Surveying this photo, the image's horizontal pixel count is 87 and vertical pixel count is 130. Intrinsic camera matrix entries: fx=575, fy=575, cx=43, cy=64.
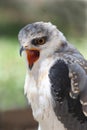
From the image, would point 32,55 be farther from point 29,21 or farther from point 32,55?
point 29,21

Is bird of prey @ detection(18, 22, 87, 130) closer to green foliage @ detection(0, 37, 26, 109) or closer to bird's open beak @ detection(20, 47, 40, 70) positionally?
bird's open beak @ detection(20, 47, 40, 70)

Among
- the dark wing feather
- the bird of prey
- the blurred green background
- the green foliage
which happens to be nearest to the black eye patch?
the bird of prey

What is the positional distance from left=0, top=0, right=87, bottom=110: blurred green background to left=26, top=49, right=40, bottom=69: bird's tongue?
3.84 m

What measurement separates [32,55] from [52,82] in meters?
0.15

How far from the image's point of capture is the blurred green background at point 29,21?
6.85 metres

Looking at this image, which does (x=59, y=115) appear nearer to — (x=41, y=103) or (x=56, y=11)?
(x=41, y=103)

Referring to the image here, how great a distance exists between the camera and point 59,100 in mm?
2400

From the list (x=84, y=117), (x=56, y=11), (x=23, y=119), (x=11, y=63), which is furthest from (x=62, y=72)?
(x=56, y=11)


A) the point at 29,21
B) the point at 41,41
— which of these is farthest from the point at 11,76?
the point at 41,41

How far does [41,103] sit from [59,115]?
91mm

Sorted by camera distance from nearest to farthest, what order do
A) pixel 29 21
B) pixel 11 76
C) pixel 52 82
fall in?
1. pixel 52 82
2. pixel 11 76
3. pixel 29 21

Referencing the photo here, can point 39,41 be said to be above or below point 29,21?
above

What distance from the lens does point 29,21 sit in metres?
9.12

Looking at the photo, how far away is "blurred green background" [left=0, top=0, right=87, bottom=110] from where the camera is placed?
685 centimetres
